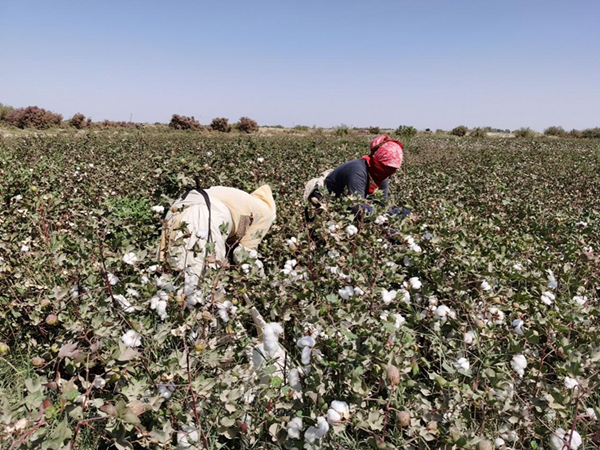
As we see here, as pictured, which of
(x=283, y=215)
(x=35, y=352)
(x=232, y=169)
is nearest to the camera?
(x=35, y=352)

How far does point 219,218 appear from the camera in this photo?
2.31 meters

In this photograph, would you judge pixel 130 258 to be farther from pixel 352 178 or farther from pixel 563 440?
pixel 352 178

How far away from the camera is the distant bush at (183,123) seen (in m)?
28.2

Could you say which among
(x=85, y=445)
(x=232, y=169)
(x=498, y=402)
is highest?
(x=232, y=169)

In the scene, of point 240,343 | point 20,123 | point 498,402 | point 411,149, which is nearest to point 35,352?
point 240,343

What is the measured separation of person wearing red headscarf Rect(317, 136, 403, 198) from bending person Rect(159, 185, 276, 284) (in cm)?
75

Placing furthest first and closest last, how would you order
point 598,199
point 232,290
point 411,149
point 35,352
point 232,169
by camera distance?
point 411,149, point 598,199, point 232,169, point 35,352, point 232,290

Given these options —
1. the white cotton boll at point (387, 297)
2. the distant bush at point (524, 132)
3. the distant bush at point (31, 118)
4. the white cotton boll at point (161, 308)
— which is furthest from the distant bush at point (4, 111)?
the distant bush at point (524, 132)

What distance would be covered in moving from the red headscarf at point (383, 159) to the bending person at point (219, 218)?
39.2 inches

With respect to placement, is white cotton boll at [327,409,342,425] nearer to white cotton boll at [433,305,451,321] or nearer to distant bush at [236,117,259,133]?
white cotton boll at [433,305,451,321]

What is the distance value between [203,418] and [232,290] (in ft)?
1.91

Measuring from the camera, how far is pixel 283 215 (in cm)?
308

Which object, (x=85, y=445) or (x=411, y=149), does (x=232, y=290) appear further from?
(x=411, y=149)

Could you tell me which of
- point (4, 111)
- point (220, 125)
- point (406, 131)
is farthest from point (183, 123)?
point (406, 131)
